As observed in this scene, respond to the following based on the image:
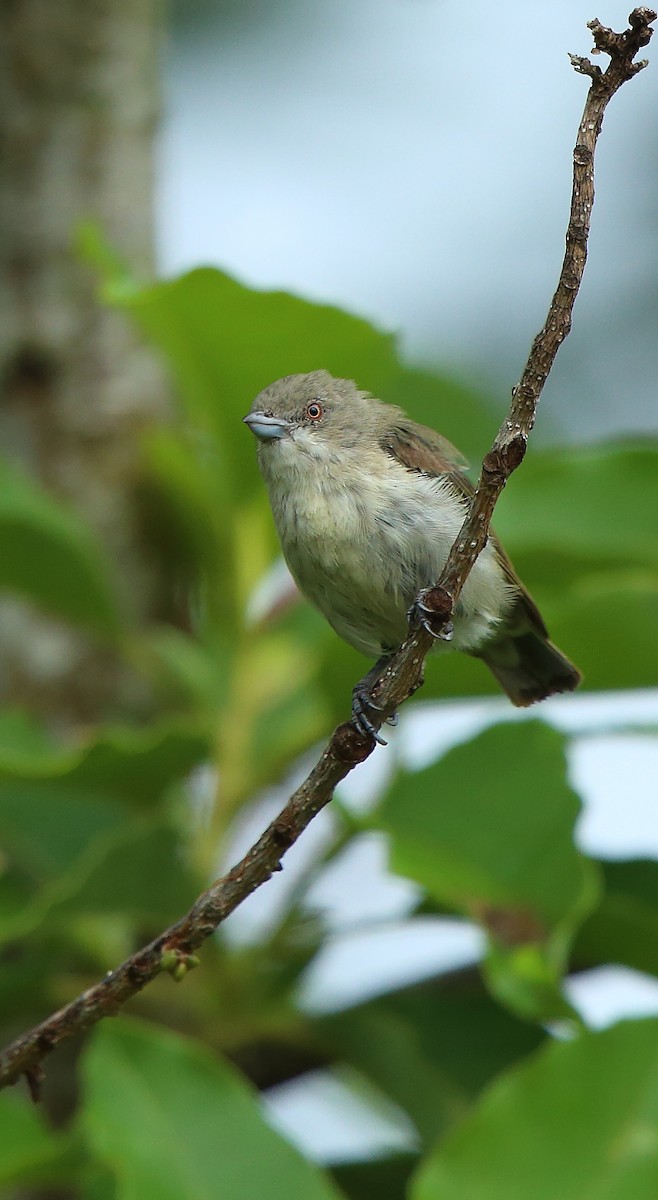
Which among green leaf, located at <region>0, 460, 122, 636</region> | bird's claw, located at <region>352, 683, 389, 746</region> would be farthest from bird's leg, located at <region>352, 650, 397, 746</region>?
green leaf, located at <region>0, 460, 122, 636</region>

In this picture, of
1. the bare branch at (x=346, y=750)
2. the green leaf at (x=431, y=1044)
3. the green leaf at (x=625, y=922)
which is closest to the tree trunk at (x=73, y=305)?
the green leaf at (x=431, y=1044)

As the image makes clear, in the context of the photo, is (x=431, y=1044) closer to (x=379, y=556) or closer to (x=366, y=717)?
(x=379, y=556)

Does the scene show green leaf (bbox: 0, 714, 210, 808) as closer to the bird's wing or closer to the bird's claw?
the bird's claw

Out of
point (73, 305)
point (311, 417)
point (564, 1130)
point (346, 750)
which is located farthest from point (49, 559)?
point (564, 1130)

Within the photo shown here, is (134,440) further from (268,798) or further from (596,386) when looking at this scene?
(596,386)

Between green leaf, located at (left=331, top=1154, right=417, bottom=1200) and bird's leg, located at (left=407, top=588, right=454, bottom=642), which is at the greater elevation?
bird's leg, located at (left=407, top=588, right=454, bottom=642)
